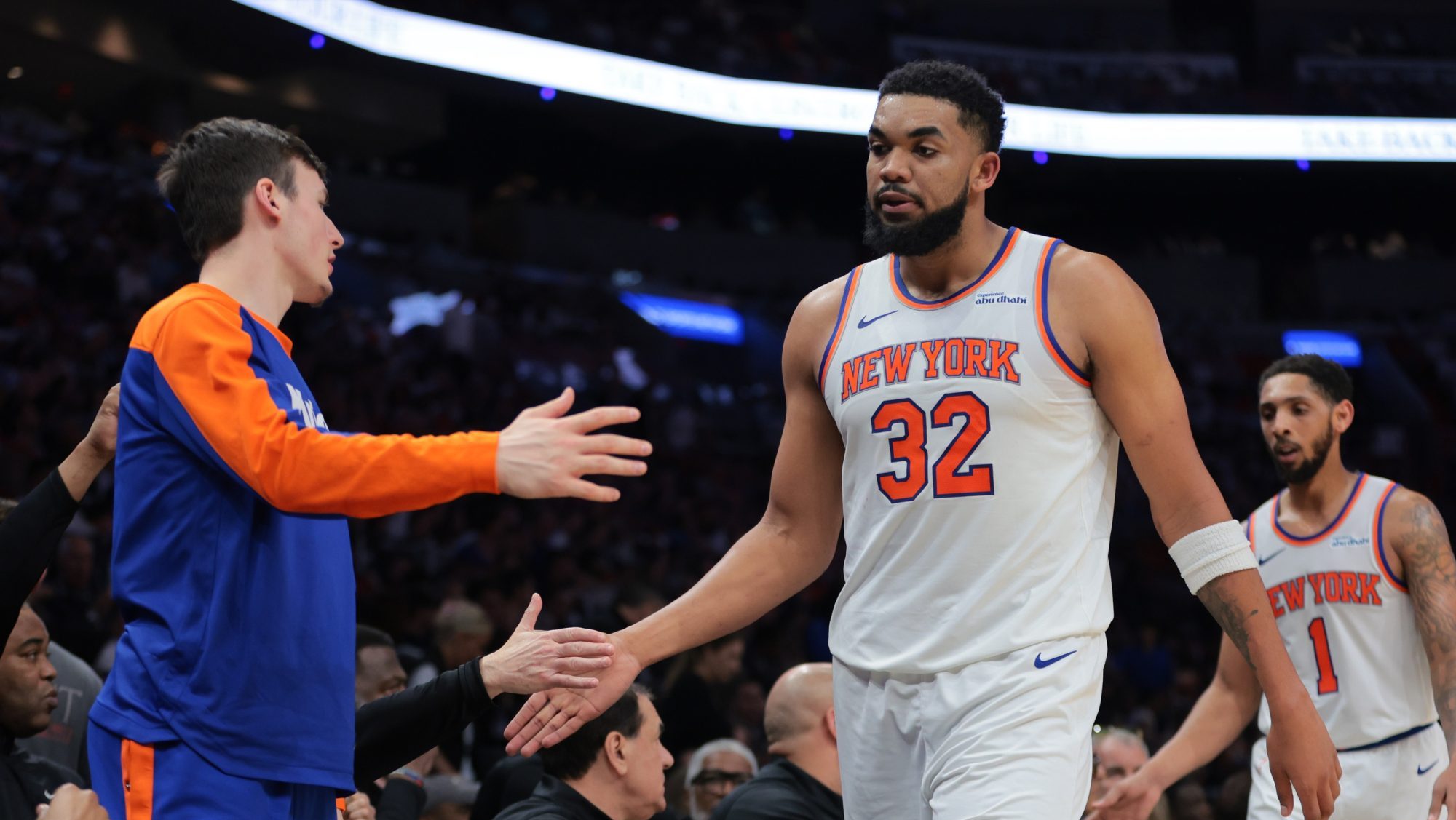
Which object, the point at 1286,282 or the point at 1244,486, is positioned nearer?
the point at 1244,486

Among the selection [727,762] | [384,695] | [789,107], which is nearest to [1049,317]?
[384,695]

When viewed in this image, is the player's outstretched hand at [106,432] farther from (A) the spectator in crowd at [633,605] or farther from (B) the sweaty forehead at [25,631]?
(A) the spectator in crowd at [633,605]

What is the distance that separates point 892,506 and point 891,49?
20.9m

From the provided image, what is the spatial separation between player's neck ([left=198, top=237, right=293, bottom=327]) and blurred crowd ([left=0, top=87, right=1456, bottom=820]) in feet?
6.84

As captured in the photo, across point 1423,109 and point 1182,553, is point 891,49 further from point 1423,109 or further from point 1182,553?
point 1182,553

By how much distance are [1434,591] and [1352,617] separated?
28 cm

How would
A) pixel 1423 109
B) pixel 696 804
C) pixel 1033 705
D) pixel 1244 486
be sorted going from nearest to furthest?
pixel 1033 705, pixel 696 804, pixel 1244 486, pixel 1423 109

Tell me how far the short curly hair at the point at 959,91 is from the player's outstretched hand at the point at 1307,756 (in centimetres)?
145

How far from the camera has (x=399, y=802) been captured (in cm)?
450

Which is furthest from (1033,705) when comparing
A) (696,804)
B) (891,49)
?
(891,49)

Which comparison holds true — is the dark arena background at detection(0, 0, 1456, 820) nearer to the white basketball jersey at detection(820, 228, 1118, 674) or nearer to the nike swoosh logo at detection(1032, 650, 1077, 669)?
the white basketball jersey at detection(820, 228, 1118, 674)

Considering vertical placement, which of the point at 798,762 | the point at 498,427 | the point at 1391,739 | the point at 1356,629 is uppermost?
the point at 498,427

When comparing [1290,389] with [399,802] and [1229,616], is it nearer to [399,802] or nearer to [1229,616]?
[1229,616]

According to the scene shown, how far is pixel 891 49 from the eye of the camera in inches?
903
